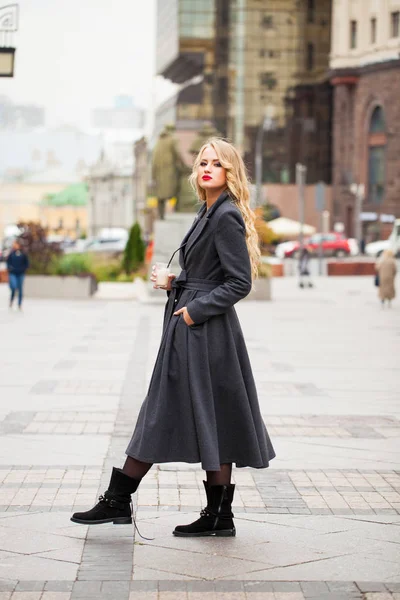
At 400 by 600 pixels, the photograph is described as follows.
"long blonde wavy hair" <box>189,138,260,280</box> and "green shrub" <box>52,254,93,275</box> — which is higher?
"long blonde wavy hair" <box>189,138,260,280</box>

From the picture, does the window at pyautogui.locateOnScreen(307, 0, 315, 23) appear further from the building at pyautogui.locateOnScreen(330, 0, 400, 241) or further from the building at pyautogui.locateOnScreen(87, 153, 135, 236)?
the building at pyautogui.locateOnScreen(87, 153, 135, 236)

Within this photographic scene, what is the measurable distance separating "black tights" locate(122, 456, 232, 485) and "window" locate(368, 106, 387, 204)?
272 ft

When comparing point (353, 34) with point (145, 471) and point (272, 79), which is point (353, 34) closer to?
point (272, 79)

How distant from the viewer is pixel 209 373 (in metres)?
5.67

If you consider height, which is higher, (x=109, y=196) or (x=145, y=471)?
(x=109, y=196)

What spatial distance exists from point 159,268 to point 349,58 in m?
88.8

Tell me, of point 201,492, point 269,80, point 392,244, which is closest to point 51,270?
point 201,492

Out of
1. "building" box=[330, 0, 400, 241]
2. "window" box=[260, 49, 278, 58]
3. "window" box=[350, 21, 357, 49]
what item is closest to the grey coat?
"building" box=[330, 0, 400, 241]

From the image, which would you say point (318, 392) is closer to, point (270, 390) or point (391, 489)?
point (270, 390)

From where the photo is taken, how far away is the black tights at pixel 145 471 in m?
5.76

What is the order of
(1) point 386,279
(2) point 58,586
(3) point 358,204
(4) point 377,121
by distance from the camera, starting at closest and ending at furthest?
(2) point 58,586 < (1) point 386,279 < (3) point 358,204 < (4) point 377,121

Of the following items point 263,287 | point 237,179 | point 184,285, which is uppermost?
point 237,179

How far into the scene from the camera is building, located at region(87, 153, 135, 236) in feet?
456

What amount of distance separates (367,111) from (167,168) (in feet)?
199
